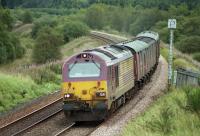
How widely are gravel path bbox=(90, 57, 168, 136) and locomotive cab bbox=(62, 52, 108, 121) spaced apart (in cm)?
74

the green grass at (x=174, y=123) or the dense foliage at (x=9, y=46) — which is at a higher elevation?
the green grass at (x=174, y=123)

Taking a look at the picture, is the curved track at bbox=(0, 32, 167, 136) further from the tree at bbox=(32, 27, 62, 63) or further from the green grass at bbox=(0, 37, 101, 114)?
the tree at bbox=(32, 27, 62, 63)

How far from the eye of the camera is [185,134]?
13812 mm

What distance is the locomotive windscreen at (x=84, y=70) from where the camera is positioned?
64.2 feet

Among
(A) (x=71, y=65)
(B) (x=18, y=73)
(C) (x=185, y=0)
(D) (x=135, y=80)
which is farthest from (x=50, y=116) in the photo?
(C) (x=185, y=0)

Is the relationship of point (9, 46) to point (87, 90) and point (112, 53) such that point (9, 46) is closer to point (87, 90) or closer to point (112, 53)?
point (112, 53)

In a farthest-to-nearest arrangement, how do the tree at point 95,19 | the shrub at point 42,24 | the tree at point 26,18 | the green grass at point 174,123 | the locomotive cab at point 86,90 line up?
the tree at point 26,18 → the tree at point 95,19 → the shrub at point 42,24 → the locomotive cab at point 86,90 → the green grass at point 174,123

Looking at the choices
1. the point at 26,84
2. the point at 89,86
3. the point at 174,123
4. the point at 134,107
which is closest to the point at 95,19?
the point at 26,84

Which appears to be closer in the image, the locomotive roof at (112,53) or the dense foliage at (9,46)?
the locomotive roof at (112,53)

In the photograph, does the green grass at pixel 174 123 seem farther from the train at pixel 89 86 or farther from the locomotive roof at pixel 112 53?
the locomotive roof at pixel 112 53

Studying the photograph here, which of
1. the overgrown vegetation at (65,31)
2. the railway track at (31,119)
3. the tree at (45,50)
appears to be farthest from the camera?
the tree at (45,50)

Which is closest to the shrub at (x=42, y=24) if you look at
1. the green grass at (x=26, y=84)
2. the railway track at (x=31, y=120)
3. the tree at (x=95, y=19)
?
the tree at (x=95, y=19)

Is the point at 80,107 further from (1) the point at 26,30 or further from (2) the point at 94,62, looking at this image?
(1) the point at 26,30

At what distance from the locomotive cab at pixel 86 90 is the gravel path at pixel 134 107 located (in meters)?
0.74
